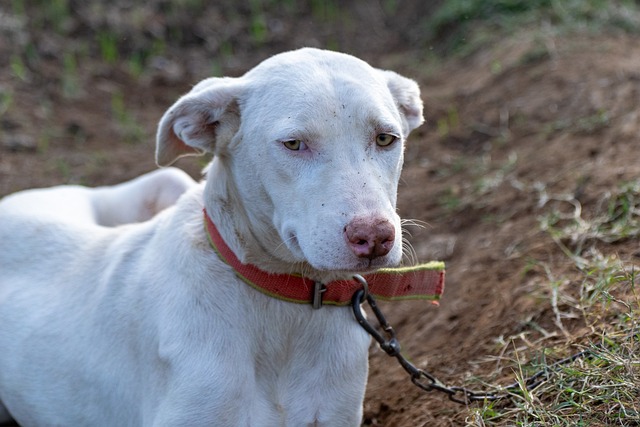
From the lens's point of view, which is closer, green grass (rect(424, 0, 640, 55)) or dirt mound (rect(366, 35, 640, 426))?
dirt mound (rect(366, 35, 640, 426))

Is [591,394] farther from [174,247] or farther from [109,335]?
[109,335]

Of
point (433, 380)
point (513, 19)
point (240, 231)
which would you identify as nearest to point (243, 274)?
point (240, 231)

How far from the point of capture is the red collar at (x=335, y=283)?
3268mm

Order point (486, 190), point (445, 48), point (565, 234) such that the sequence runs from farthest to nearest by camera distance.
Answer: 1. point (445, 48)
2. point (486, 190)
3. point (565, 234)

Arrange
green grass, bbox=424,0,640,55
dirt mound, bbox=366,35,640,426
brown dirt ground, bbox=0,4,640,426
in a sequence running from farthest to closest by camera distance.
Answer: green grass, bbox=424,0,640,55 < brown dirt ground, bbox=0,4,640,426 < dirt mound, bbox=366,35,640,426

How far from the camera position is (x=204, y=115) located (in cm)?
327

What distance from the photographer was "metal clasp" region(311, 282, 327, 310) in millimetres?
3305

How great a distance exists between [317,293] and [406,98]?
81cm

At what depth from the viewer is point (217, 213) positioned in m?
3.33

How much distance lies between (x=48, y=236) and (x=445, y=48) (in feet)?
19.6

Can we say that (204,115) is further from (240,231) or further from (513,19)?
(513,19)

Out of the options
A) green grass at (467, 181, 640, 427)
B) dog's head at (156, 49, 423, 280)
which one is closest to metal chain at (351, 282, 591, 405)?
green grass at (467, 181, 640, 427)

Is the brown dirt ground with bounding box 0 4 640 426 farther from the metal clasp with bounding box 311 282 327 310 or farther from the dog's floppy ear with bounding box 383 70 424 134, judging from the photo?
the dog's floppy ear with bounding box 383 70 424 134

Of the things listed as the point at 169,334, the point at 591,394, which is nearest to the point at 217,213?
the point at 169,334
